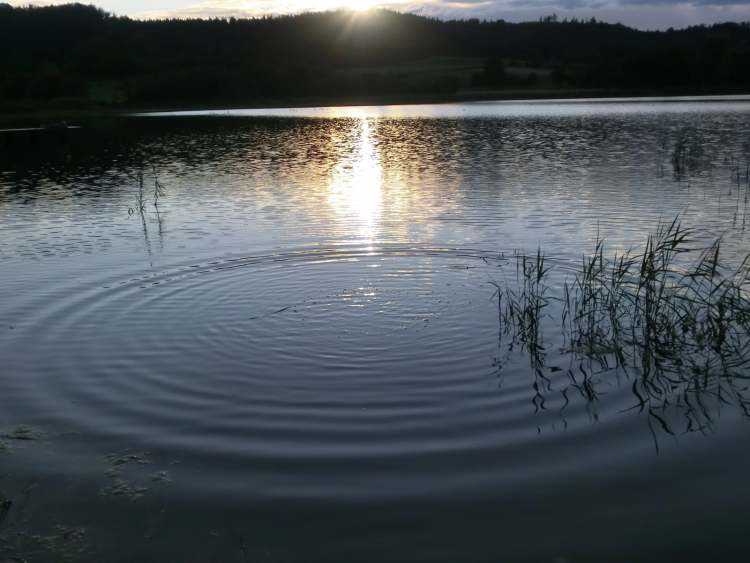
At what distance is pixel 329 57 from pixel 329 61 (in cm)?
272

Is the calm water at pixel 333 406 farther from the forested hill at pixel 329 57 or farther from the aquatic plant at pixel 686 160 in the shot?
the forested hill at pixel 329 57

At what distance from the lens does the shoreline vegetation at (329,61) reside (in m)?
107

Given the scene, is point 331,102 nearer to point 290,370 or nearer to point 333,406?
point 290,370

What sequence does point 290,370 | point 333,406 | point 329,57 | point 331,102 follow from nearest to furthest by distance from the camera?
point 333,406 → point 290,370 → point 331,102 → point 329,57

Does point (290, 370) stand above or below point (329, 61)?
below

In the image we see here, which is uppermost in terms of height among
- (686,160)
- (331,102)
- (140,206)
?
(331,102)

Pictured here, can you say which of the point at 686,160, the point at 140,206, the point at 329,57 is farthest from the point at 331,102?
the point at 140,206

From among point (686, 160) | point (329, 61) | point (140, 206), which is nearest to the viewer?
point (140, 206)

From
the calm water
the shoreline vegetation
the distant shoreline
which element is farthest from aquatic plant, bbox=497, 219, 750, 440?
the shoreline vegetation

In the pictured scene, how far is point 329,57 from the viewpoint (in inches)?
6093

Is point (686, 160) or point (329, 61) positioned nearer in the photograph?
point (686, 160)

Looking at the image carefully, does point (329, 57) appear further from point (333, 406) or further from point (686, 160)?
point (333, 406)

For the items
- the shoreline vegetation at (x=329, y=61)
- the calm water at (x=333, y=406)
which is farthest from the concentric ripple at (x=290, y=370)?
the shoreline vegetation at (x=329, y=61)

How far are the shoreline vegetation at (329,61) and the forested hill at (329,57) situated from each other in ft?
0.99
